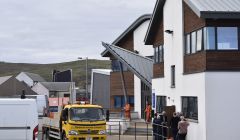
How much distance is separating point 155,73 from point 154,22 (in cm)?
341

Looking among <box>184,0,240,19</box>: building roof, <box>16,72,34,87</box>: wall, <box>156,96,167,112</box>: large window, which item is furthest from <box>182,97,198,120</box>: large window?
<box>16,72,34,87</box>: wall

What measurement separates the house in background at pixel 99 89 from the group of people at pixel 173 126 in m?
36.2

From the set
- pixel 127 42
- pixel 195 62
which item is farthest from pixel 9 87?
pixel 195 62

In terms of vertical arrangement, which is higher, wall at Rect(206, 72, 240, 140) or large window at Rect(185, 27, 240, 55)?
large window at Rect(185, 27, 240, 55)

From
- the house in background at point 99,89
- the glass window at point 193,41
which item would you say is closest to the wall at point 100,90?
the house in background at point 99,89

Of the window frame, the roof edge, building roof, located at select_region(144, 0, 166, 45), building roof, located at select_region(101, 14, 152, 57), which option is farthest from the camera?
building roof, located at select_region(101, 14, 152, 57)

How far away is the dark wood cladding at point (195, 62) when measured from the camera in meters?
24.8

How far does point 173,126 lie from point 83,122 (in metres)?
4.67

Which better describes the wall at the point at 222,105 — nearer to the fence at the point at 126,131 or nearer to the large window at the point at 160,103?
the fence at the point at 126,131

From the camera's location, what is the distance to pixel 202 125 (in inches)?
953

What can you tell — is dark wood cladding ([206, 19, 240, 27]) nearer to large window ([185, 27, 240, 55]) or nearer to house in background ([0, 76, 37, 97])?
large window ([185, 27, 240, 55])

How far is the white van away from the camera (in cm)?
1750

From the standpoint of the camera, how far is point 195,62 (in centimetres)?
2603

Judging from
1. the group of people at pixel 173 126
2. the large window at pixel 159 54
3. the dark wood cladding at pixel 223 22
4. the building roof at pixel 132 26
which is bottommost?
the group of people at pixel 173 126
